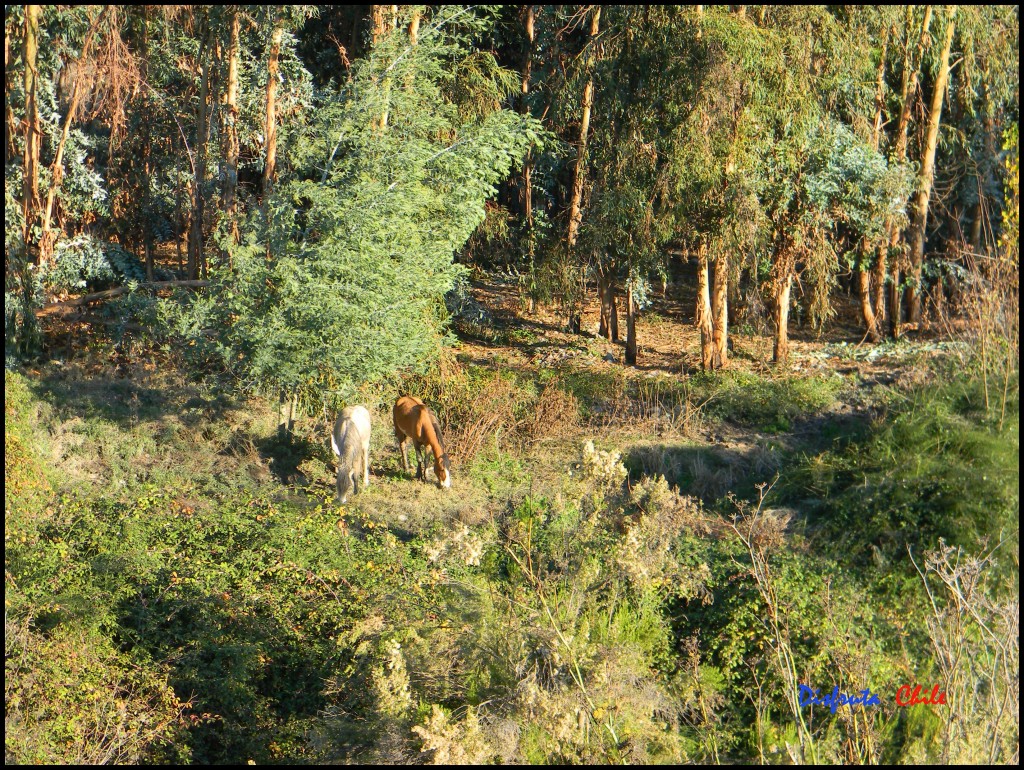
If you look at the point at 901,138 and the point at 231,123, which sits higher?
the point at 901,138

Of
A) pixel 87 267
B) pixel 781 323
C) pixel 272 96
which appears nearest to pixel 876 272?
pixel 781 323

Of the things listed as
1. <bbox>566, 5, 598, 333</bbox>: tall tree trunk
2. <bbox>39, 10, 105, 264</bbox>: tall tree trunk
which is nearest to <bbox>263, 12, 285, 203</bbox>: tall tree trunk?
<bbox>39, 10, 105, 264</bbox>: tall tree trunk

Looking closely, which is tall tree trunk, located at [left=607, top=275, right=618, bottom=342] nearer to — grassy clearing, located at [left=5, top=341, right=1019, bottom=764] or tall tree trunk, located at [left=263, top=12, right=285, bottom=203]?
grassy clearing, located at [left=5, top=341, right=1019, bottom=764]

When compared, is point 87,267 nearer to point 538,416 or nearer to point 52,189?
point 52,189

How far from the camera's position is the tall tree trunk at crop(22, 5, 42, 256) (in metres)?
13.9

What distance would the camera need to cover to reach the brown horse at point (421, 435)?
37.7ft

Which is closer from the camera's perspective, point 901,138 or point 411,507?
point 411,507

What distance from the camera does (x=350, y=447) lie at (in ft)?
36.9

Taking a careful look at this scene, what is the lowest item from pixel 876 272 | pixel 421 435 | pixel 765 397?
pixel 421 435

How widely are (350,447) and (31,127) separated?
737 centimetres

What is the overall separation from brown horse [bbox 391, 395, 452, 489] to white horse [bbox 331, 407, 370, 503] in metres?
0.52

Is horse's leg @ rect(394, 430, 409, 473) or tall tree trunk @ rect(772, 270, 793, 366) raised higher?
tall tree trunk @ rect(772, 270, 793, 366)

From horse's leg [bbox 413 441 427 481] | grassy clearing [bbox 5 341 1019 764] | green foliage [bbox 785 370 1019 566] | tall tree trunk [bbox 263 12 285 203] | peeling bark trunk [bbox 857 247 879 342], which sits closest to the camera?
grassy clearing [bbox 5 341 1019 764]

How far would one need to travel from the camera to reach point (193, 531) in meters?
10.1
